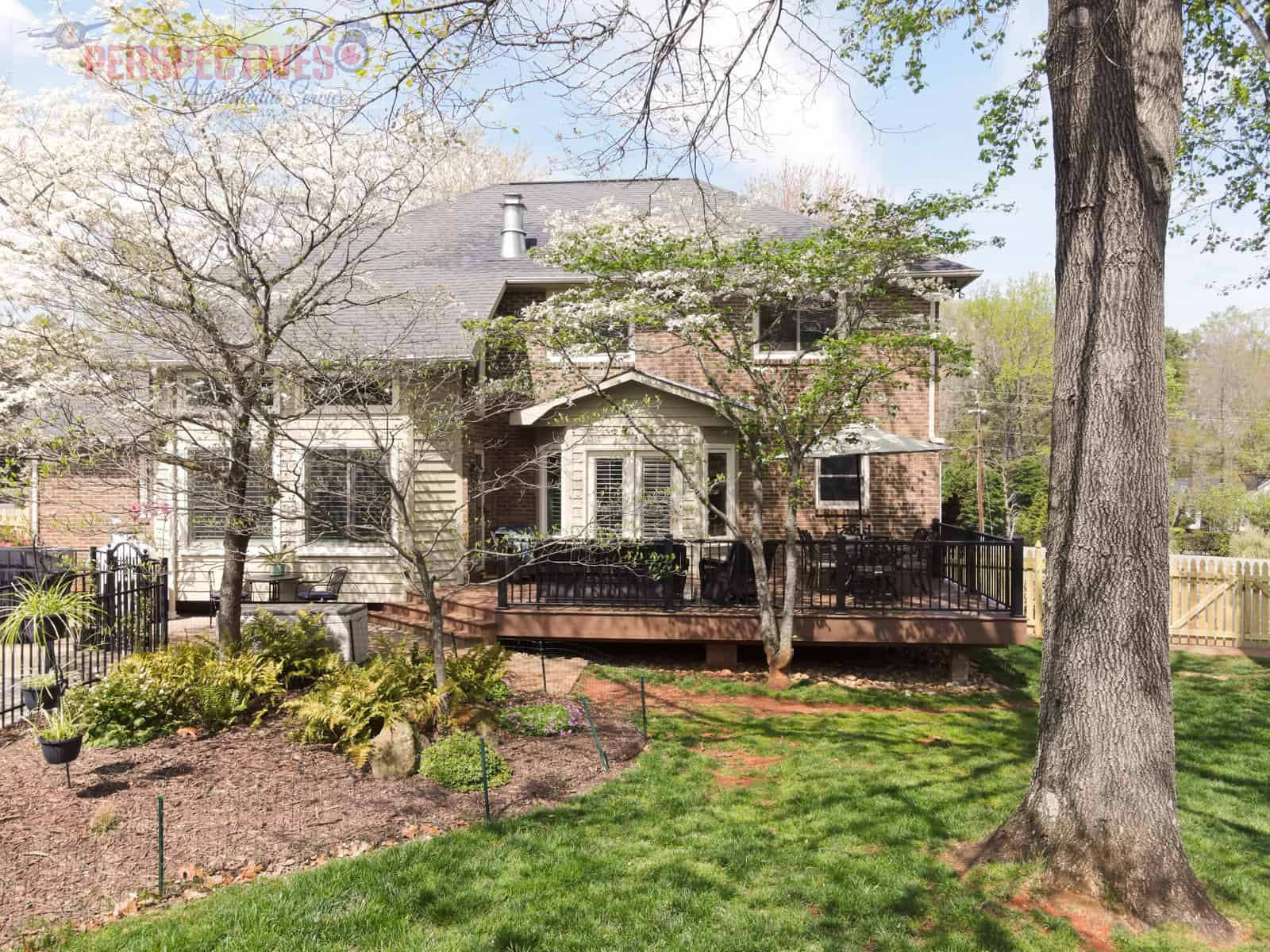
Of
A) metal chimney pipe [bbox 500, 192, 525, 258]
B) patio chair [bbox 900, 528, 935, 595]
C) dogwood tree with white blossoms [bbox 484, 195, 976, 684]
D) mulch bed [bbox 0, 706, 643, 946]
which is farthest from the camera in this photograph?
metal chimney pipe [bbox 500, 192, 525, 258]

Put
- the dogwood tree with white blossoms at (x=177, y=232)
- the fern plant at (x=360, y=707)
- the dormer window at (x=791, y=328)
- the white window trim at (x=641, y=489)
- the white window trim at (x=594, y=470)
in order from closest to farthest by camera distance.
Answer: the fern plant at (x=360, y=707), the dogwood tree with white blossoms at (x=177, y=232), the white window trim at (x=641, y=489), the white window trim at (x=594, y=470), the dormer window at (x=791, y=328)

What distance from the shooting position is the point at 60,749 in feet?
17.5

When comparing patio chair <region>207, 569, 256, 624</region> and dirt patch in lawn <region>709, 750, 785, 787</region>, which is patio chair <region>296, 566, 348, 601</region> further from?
dirt patch in lawn <region>709, 750, 785, 787</region>

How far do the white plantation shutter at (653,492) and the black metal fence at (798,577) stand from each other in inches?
54.7

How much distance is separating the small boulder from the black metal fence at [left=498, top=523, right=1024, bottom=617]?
4.11m

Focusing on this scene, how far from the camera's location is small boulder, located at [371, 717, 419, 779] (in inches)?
237

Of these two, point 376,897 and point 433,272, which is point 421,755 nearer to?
point 376,897

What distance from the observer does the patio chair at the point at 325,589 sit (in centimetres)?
1221

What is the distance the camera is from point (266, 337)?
767cm

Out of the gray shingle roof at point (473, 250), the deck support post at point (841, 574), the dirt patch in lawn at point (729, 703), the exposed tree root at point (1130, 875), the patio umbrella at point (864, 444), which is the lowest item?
the dirt patch in lawn at point (729, 703)

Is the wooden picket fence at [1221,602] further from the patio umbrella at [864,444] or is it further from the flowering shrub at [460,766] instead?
the flowering shrub at [460,766]

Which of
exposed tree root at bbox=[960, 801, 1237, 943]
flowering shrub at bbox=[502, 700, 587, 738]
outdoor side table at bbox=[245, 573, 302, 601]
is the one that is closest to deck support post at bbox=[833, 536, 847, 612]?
flowering shrub at bbox=[502, 700, 587, 738]

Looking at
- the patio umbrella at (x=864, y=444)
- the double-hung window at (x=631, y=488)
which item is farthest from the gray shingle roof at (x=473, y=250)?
the patio umbrella at (x=864, y=444)

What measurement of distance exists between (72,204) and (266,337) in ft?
6.64
